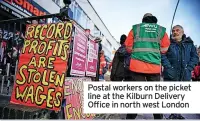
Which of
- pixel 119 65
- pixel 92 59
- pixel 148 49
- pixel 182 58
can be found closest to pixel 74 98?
pixel 92 59

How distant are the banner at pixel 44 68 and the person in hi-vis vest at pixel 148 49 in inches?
33.1

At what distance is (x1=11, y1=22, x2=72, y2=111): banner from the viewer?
7.01ft

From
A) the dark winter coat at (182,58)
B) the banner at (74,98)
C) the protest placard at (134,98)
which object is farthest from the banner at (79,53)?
the dark winter coat at (182,58)

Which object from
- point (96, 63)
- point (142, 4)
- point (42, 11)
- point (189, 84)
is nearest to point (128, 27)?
point (142, 4)

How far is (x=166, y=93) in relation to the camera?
267cm

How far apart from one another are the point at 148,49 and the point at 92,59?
1.99 feet

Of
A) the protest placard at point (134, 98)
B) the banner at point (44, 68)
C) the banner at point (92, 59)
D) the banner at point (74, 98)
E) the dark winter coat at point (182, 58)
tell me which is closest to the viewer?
the banner at point (44, 68)

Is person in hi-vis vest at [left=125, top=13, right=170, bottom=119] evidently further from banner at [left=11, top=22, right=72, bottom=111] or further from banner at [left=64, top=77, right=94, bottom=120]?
banner at [left=11, top=22, right=72, bottom=111]

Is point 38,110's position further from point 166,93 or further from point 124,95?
point 166,93

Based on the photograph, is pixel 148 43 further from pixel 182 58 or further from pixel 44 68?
pixel 44 68

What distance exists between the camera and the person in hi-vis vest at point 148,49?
2.71m

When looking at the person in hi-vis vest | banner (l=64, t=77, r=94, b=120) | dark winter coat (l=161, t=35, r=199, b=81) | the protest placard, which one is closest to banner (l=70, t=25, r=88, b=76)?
banner (l=64, t=77, r=94, b=120)

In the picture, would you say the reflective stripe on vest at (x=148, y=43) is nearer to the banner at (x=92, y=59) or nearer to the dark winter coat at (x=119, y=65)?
the banner at (x=92, y=59)

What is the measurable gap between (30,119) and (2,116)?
31cm
